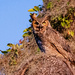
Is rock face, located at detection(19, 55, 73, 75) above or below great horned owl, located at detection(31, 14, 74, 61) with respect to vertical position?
below

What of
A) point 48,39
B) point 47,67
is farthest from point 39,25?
point 47,67

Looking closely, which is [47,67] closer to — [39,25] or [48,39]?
[48,39]

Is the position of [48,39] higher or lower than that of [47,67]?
higher

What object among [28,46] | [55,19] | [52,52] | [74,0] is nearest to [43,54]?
[52,52]

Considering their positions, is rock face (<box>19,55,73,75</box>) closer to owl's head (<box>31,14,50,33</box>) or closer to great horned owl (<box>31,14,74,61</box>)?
great horned owl (<box>31,14,74,61</box>)

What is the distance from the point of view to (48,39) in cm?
430

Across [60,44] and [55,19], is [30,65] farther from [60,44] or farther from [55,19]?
[55,19]

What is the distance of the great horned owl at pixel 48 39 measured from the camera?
4.24 meters

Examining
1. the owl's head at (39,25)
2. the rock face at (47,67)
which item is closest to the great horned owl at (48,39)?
the owl's head at (39,25)

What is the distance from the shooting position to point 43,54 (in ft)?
14.0

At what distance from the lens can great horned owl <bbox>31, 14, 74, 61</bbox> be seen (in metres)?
4.24

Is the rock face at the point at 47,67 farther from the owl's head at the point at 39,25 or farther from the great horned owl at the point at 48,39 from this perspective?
the owl's head at the point at 39,25

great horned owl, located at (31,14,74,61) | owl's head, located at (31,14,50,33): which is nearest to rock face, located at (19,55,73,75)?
great horned owl, located at (31,14,74,61)

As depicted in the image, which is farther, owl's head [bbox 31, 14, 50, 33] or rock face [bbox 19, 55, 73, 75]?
owl's head [bbox 31, 14, 50, 33]
